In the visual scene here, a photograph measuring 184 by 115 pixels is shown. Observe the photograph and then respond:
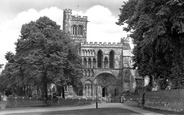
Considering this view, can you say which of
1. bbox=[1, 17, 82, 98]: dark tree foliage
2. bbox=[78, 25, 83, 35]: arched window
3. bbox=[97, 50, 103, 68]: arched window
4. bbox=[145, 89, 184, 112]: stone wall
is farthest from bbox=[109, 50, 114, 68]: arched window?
bbox=[145, 89, 184, 112]: stone wall

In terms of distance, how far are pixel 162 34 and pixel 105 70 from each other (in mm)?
43633

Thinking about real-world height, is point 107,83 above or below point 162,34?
below

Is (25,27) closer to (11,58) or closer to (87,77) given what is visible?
(11,58)

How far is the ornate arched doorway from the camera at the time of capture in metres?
67.9

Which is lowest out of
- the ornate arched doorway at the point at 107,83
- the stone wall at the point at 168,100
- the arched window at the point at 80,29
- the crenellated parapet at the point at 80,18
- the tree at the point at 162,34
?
the stone wall at the point at 168,100

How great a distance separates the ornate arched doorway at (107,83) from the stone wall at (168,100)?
119 ft

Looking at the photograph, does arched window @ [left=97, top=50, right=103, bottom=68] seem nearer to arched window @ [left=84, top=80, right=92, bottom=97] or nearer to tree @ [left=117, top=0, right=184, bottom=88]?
arched window @ [left=84, top=80, right=92, bottom=97]

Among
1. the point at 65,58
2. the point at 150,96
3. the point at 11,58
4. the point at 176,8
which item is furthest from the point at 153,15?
the point at 11,58

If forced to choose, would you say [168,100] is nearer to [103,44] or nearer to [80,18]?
[103,44]

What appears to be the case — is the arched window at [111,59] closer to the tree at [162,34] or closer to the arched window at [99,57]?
the arched window at [99,57]

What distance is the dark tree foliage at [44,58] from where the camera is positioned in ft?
123

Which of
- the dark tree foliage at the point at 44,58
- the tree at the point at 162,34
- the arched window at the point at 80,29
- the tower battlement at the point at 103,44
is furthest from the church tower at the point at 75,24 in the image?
the tree at the point at 162,34

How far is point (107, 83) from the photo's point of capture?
224ft

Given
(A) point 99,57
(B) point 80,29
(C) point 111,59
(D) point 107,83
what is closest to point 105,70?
(D) point 107,83
